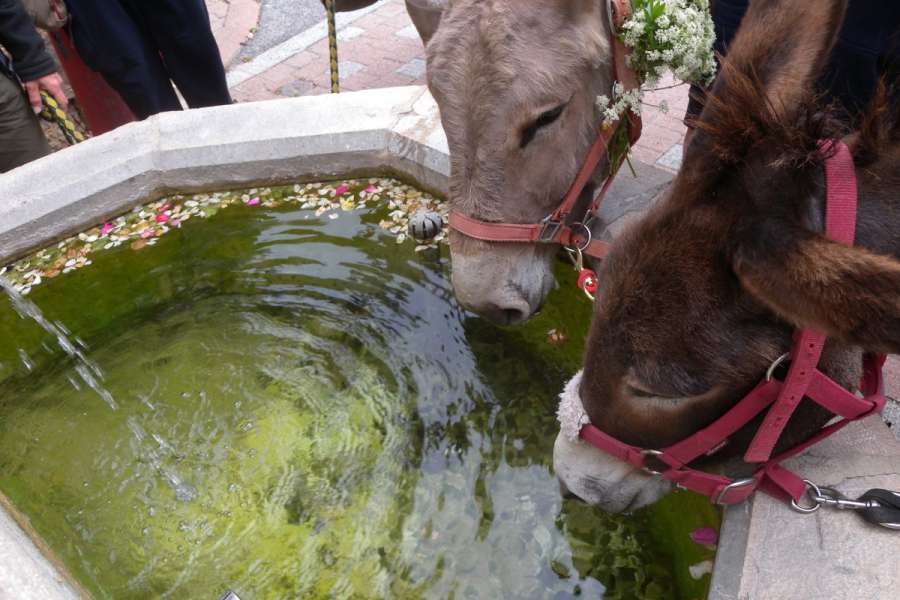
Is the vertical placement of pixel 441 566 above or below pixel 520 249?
below

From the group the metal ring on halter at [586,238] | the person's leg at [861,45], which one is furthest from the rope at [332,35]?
the person's leg at [861,45]

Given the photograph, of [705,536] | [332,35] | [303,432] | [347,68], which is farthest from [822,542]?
[347,68]

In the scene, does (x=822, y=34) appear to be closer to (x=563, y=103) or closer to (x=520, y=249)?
(x=563, y=103)

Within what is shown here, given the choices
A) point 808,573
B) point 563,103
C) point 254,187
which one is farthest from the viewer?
point 254,187

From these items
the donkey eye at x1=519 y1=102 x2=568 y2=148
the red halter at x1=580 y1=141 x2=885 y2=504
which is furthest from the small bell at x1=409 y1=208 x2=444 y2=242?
the red halter at x1=580 y1=141 x2=885 y2=504

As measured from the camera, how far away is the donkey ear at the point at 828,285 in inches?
37.6

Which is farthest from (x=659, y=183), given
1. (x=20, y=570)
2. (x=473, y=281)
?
(x=20, y=570)

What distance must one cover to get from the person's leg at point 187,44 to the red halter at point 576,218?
3.00 m

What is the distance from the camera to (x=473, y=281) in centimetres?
244

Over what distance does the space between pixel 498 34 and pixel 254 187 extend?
2.24 meters

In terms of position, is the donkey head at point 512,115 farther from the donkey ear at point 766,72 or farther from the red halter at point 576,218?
the donkey ear at point 766,72

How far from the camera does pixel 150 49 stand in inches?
173

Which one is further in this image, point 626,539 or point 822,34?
point 626,539

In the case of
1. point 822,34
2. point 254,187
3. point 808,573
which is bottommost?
point 254,187
